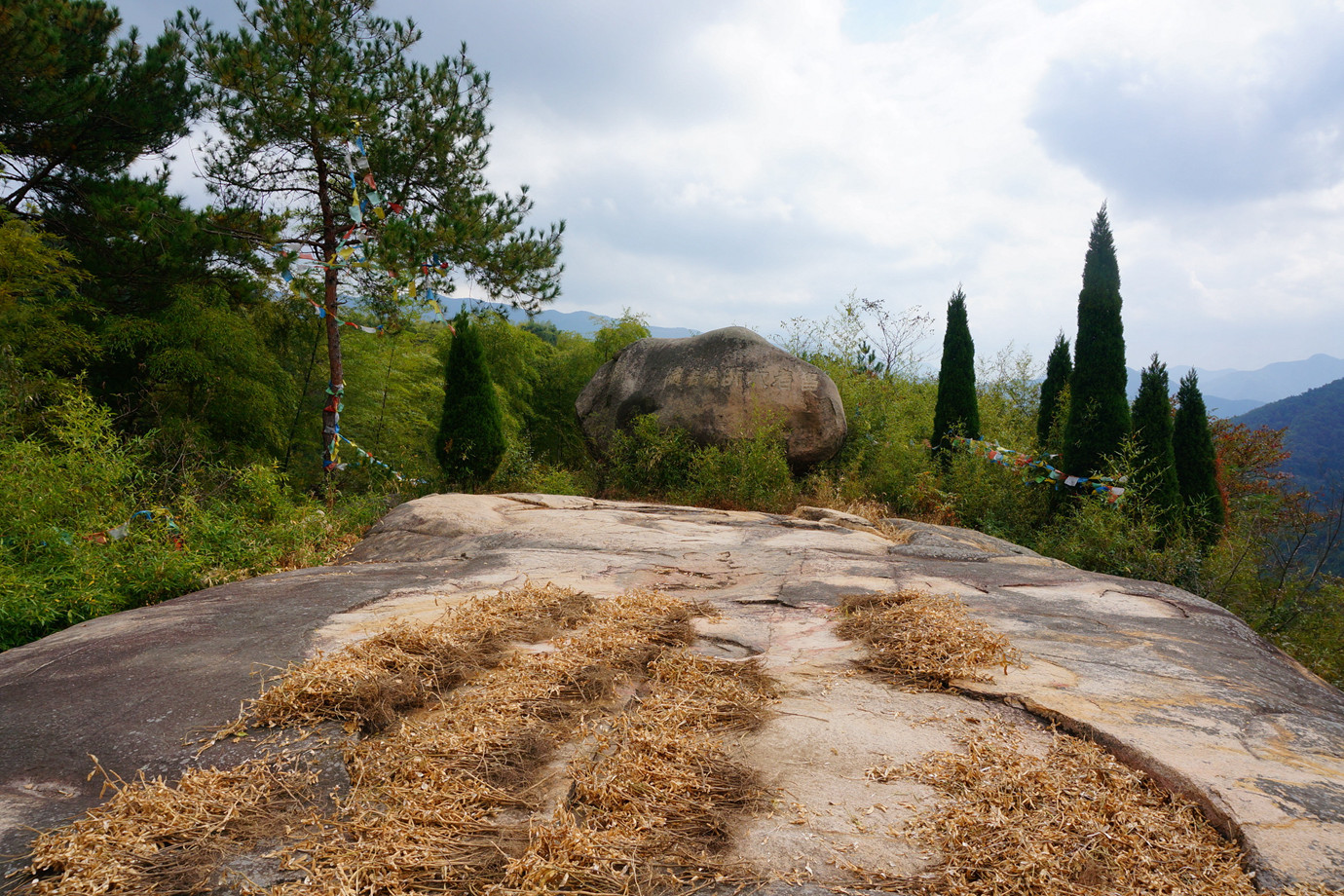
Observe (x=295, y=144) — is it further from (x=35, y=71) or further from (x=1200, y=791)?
(x=1200, y=791)

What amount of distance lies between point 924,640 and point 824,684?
666mm

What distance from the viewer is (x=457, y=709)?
2.69m

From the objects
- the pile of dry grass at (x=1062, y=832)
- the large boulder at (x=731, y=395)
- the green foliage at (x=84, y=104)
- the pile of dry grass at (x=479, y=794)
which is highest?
the green foliage at (x=84, y=104)

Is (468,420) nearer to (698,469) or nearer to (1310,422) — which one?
(698,469)

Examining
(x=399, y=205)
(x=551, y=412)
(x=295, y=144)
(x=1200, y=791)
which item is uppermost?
(x=295, y=144)

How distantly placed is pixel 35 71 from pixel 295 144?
2.73m

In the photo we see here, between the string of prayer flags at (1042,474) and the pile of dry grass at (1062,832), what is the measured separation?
6926 mm

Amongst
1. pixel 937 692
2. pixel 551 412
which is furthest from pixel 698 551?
pixel 551 412

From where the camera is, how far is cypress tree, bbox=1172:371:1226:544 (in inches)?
395

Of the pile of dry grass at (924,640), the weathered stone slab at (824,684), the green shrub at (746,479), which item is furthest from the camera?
the green shrub at (746,479)

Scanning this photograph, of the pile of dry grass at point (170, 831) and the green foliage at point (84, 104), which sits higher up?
the green foliage at point (84, 104)

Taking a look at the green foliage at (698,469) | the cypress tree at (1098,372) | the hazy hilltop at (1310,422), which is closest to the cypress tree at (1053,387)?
Answer: the cypress tree at (1098,372)

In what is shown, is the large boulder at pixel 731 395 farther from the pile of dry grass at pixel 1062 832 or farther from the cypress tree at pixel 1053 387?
the pile of dry grass at pixel 1062 832

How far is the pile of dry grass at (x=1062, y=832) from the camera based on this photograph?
175 cm
